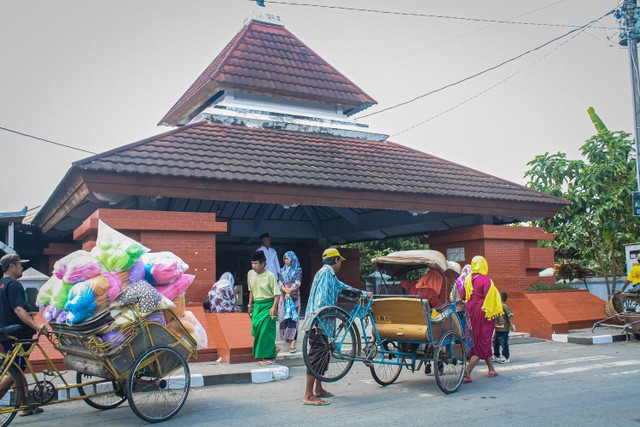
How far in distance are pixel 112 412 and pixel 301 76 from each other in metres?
12.2

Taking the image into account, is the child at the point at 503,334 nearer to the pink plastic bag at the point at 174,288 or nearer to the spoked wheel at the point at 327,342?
the spoked wheel at the point at 327,342

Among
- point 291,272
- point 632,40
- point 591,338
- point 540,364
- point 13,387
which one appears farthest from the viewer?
point 632,40

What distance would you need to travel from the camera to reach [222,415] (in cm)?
694

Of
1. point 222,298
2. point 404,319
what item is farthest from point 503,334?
point 222,298

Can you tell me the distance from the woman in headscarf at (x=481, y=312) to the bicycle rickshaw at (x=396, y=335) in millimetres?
462

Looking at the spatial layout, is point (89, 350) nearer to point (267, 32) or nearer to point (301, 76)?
point (301, 76)

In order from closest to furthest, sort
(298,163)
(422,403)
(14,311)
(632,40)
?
(14,311)
(422,403)
(298,163)
(632,40)

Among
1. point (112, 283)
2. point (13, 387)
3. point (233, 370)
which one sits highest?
point (112, 283)

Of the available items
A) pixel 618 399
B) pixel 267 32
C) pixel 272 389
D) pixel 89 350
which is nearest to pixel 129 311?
pixel 89 350

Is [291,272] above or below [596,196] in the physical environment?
below

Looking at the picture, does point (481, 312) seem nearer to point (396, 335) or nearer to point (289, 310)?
point (396, 335)

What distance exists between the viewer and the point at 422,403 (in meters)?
7.39

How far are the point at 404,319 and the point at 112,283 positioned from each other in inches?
143

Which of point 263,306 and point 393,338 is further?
point 263,306
